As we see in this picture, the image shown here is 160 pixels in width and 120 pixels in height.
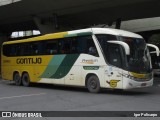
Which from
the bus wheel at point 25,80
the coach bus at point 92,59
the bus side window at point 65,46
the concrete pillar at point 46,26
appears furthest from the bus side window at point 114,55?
the concrete pillar at point 46,26

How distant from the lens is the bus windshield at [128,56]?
1647 cm

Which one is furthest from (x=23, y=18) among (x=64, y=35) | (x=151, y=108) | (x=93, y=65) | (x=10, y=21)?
(x=151, y=108)

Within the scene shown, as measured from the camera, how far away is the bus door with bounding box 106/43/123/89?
16.6m

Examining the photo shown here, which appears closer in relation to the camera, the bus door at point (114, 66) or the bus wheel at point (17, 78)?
the bus door at point (114, 66)

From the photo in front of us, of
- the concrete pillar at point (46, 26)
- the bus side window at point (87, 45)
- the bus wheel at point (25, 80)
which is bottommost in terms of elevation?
the bus wheel at point (25, 80)

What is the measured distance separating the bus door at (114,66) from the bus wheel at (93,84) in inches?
31.1

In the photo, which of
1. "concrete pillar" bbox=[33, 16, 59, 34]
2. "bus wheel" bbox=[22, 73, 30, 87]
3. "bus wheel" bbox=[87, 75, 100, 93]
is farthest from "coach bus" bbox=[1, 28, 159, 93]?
"concrete pillar" bbox=[33, 16, 59, 34]

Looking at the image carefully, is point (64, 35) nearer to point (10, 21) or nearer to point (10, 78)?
point (10, 78)

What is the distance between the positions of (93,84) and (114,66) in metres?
1.68

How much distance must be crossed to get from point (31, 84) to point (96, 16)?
17159 millimetres

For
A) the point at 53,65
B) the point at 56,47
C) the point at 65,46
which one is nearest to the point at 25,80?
the point at 53,65

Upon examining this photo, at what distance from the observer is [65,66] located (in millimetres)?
19625

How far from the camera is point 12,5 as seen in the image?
34.8 metres

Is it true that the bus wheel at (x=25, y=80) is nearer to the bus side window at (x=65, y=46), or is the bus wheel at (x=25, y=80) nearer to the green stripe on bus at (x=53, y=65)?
the green stripe on bus at (x=53, y=65)
